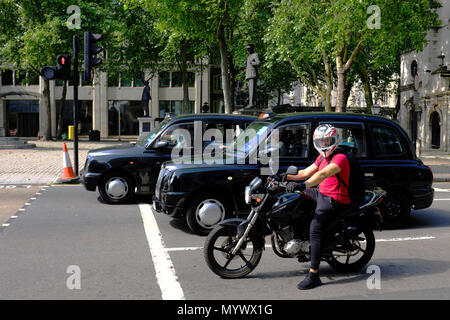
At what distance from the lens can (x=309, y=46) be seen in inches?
1079

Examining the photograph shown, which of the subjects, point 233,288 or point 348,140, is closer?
point 233,288

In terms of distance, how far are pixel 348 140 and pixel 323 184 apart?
9.13ft

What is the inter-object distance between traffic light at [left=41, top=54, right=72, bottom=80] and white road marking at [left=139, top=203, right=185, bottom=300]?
6059 mm

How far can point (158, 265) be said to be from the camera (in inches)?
220

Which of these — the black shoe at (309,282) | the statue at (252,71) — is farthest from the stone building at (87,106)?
the black shoe at (309,282)

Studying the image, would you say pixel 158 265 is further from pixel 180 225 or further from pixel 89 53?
pixel 89 53

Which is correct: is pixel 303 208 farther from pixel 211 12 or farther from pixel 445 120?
pixel 445 120

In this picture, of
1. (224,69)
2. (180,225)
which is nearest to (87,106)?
(224,69)

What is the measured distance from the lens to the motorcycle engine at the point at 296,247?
5.04 m

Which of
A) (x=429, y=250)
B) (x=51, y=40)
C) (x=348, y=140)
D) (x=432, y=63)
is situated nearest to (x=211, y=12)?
(x=51, y=40)

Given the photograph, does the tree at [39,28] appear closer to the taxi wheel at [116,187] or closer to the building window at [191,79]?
the building window at [191,79]

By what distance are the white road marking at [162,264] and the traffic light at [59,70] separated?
19.9 feet

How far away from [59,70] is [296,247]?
9.68 meters
